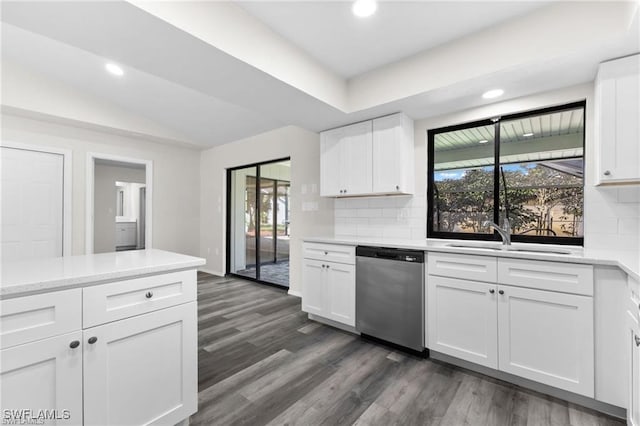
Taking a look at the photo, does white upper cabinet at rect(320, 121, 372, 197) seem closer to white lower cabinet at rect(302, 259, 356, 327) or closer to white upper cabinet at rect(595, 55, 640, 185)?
white lower cabinet at rect(302, 259, 356, 327)

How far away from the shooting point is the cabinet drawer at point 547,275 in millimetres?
1714

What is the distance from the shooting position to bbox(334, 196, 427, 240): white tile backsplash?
2.97 m

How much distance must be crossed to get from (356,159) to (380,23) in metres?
1.30

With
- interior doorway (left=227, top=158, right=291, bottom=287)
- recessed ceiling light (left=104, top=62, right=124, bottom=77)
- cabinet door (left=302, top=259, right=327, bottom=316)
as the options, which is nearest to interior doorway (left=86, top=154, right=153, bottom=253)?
interior doorway (left=227, top=158, right=291, bottom=287)

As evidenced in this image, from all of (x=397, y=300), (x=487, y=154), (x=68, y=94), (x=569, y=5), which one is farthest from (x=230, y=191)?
(x=569, y=5)

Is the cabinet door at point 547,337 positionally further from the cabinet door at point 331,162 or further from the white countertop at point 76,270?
the white countertop at point 76,270

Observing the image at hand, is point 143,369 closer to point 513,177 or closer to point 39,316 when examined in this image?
point 39,316

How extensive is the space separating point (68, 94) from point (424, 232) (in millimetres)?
4982

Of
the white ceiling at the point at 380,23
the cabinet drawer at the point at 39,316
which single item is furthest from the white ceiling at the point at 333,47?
the cabinet drawer at the point at 39,316

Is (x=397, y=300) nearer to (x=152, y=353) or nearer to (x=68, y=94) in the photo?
(x=152, y=353)

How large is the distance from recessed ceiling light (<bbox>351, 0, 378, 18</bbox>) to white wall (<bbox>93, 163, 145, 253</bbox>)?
6394mm

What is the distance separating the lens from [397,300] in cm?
243

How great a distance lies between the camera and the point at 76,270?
1260 millimetres

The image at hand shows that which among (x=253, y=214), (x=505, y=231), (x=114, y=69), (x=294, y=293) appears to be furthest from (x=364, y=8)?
(x=253, y=214)
